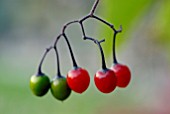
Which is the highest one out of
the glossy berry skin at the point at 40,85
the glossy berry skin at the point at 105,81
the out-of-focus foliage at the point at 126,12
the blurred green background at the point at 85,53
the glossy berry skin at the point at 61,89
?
the blurred green background at the point at 85,53

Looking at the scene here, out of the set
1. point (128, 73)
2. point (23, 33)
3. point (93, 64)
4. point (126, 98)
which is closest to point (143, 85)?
point (126, 98)

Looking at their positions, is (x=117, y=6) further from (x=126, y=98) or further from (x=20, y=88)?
(x=20, y=88)

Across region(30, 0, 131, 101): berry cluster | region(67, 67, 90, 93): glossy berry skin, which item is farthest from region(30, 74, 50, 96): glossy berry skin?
region(67, 67, 90, 93): glossy berry skin

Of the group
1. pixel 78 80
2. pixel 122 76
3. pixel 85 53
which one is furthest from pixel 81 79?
pixel 85 53

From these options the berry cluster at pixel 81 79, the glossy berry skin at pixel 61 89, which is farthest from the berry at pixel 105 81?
the glossy berry skin at pixel 61 89

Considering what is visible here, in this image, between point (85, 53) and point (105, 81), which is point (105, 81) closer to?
point (105, 81)

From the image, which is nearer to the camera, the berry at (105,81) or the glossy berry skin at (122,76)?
the berry at (105,81)

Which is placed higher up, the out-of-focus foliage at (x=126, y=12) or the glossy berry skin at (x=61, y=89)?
the out-of-focus foliage at (x=126, y=12)

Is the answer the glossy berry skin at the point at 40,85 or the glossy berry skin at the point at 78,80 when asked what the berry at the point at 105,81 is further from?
the glossy berry skin at the point at 40,85

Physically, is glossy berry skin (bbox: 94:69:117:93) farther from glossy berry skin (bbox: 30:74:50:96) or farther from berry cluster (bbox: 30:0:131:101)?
glossy berry skin (bbox: 30:74:50:96)
